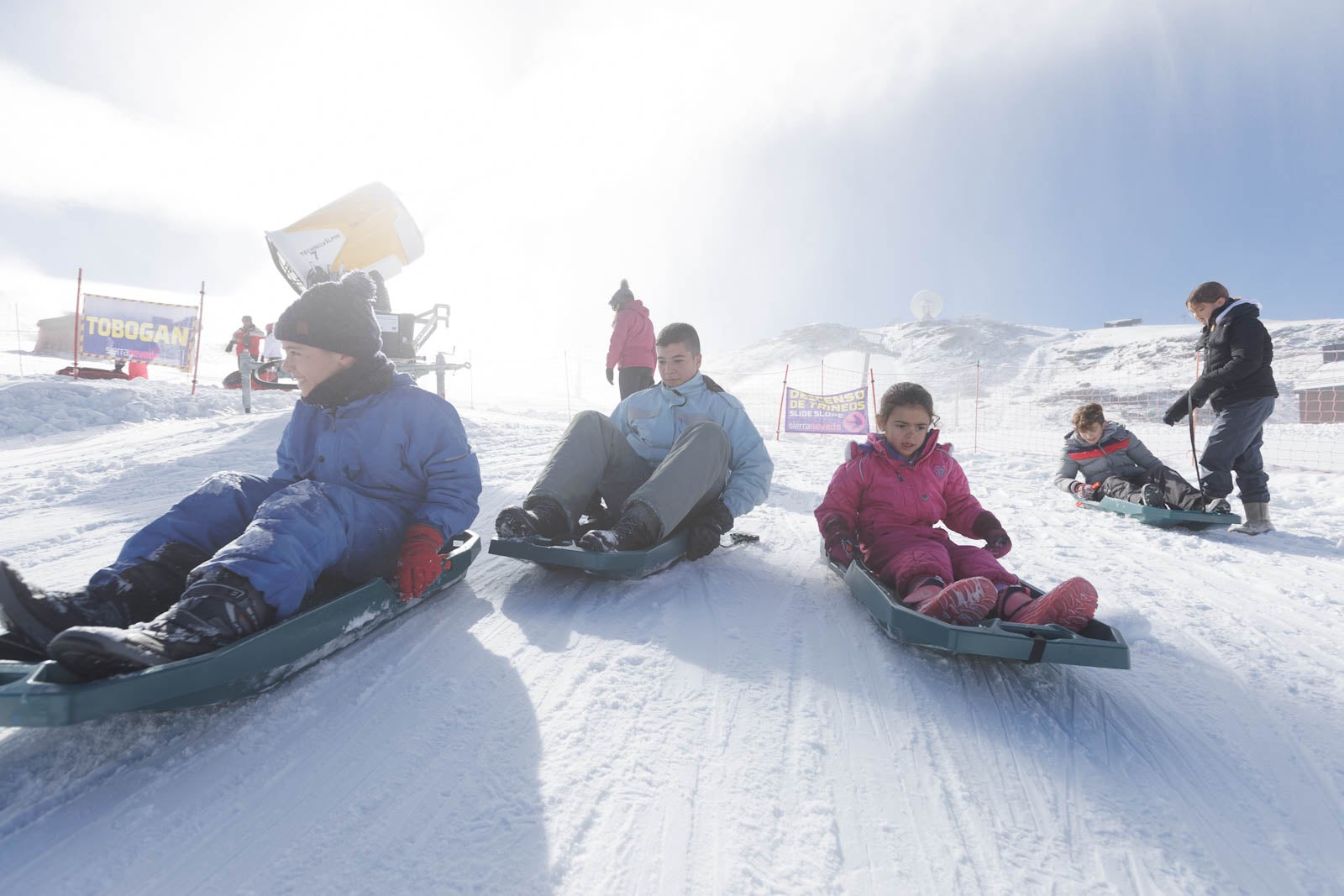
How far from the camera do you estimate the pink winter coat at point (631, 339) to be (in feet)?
17.9

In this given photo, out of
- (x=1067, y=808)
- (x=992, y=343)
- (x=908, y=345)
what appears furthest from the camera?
(x=908, y=345)

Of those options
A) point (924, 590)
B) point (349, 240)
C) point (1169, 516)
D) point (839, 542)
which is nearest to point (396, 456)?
point (839, 542)

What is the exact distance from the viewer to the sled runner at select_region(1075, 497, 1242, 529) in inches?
140

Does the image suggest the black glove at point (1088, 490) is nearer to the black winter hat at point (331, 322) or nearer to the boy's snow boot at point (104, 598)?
the black winter hat at point (331, 322)

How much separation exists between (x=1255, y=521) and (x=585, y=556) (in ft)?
14.3

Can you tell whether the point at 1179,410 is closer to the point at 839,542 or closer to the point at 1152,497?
the point at 1152,497

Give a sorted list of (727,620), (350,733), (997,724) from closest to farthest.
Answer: (350,733) → (997,724) → (727,620)

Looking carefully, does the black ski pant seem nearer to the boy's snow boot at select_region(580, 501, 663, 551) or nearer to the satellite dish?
the boy's snow boot at select_region(580, 501, 663, 551)

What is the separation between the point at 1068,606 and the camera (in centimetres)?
150

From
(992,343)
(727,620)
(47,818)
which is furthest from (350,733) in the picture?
(992,343)

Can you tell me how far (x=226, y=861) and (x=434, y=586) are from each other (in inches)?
41.8

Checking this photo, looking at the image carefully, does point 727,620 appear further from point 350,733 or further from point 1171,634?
point 1171,634

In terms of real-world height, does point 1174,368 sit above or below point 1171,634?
above

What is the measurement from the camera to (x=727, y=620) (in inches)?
79.4
